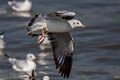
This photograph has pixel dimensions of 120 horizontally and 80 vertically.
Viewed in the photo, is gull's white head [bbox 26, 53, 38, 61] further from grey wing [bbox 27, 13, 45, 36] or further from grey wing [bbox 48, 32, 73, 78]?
grey wing [bbox 27, 13, 45, 36]

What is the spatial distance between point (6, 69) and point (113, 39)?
4.28 m

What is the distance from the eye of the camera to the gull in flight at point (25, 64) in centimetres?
1377

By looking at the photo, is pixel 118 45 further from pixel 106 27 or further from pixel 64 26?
pixel 64 26

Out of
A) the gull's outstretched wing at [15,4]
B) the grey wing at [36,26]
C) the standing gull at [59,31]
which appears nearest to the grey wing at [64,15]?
the standing gull at [59,31]

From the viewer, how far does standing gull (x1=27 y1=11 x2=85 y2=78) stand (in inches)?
412

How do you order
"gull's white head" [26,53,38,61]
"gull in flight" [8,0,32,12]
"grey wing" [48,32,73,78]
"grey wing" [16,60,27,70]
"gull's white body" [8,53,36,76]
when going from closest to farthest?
"grey wing" [48,32,73,78] → "gull's white body" [8,53,36,76] → "grey wing" [16,60,27,70] → "gull's white head" [26,53,38,61] → "gull in flight" [8,0,32,12]

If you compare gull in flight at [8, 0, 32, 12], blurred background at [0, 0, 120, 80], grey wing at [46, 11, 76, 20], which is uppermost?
grey wing at [46, 11, 76, 20]

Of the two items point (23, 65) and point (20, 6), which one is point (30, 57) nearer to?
point (23, 65)

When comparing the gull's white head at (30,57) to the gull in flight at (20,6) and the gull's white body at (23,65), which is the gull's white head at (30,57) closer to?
the gull's white body at (23,65)

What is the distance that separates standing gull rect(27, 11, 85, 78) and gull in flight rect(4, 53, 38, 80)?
8.51ft

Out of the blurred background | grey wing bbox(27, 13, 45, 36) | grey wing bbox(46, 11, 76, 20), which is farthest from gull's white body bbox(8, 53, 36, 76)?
grey wing bbox(46, 11, 76, 20)

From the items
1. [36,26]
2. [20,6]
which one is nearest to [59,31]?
[36,26]

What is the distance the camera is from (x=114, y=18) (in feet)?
62.0

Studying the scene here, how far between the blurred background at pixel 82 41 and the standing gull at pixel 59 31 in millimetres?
2064
